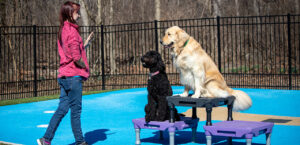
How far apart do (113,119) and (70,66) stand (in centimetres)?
390

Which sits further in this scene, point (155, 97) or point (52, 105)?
point (52, 105)

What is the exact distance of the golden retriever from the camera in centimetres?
634

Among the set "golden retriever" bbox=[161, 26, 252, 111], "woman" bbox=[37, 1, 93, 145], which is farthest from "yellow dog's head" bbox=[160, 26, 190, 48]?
"woman" bbox=[37, 1, 93, 145]

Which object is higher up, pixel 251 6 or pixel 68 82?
pixel 251 6

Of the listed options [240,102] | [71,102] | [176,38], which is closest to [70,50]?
[71,102]

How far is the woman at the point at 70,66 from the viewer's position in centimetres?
598

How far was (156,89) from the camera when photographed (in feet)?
21.6

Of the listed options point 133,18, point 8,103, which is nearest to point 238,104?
point 8,103

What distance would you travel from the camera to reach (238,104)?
21.4ft

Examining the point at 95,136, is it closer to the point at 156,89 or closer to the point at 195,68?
the point at 156,89

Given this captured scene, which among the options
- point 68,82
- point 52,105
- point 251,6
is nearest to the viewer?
point 68,82

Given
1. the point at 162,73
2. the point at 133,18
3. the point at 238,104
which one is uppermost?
the point at 133,18

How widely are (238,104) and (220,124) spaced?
2.07 ft

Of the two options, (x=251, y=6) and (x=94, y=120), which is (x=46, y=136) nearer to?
(x=94, y=120)
